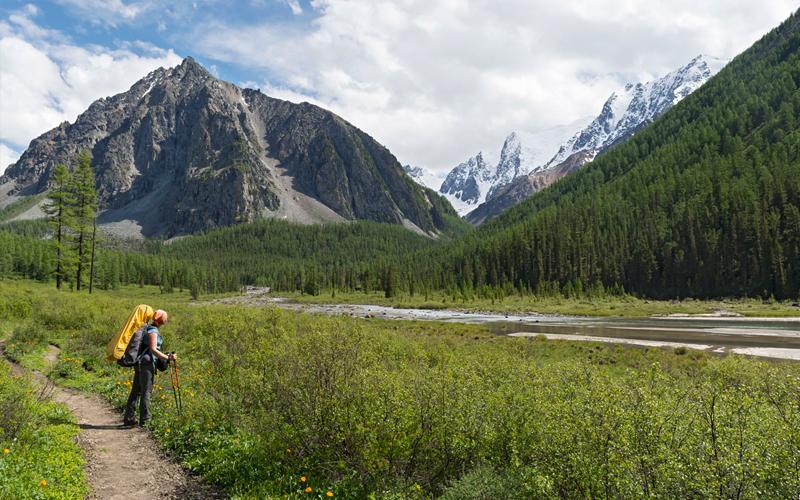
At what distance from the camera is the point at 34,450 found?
8.45 metres

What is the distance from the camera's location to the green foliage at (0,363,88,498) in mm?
7141

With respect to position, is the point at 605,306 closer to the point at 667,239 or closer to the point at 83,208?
→ the point at 667,239

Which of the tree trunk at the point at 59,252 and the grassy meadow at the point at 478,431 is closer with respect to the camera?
the grassy meadow at the point at 478,431

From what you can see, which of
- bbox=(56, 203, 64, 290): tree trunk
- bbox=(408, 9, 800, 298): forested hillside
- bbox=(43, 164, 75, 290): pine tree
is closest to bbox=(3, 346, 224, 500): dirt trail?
bbox=(43, 164, 75, 290): pine tree

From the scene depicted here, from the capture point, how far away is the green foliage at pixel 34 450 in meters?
7.14

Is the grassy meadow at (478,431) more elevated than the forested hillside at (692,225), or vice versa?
the forested hillside at (692,225)

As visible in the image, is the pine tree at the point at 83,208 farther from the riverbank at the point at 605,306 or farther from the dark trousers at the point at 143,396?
the riverbank at the point at 605,306

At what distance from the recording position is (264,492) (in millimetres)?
7809

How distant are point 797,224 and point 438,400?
121 metres

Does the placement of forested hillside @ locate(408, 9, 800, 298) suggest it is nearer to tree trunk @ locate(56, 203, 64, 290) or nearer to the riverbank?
the riverbank

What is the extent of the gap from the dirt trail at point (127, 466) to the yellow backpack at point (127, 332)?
1.86 m

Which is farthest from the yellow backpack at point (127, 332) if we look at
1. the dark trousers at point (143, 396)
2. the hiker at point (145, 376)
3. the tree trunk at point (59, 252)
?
the tree trunk at point (59, 252)

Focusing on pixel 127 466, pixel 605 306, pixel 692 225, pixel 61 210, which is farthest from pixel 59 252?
pixel 692 225

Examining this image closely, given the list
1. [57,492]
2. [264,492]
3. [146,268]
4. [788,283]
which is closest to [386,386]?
[264,492]
